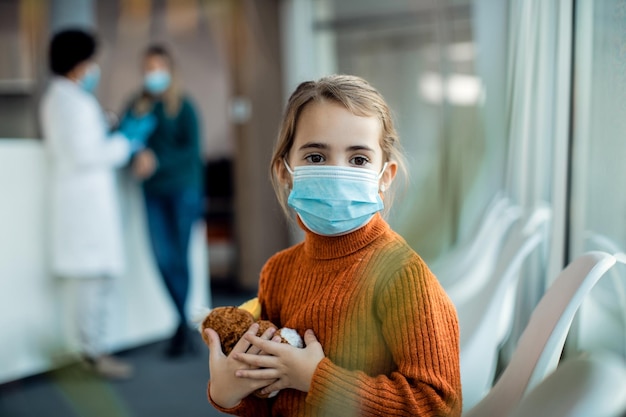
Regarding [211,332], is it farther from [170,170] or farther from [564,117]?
[170,170]

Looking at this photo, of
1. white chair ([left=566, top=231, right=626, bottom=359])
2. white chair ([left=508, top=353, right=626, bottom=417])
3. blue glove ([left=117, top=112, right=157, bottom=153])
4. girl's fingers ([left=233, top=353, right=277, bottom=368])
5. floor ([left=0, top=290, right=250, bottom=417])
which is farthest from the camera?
blue glove ([left=117, top=112, right=157, bottom=153])

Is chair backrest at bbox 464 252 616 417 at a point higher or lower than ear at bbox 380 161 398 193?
lower

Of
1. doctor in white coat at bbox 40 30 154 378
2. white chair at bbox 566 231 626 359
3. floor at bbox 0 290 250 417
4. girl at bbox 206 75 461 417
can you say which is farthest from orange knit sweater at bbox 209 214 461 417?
doctor in white coat at bbox 40 30 154 378

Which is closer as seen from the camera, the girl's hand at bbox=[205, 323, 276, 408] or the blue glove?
the girl's hand at bbox=[205, 323, 276, 408]

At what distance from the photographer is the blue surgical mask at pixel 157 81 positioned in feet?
6.97

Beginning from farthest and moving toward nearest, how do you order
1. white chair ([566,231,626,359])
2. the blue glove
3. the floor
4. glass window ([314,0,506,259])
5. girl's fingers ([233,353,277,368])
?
the blue glove, the floor, glass window ([314,0,506,259]), white chair ([566,231,626,359]), girl's fingers ([233,353,277,368])

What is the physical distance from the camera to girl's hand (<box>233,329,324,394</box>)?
52 cm

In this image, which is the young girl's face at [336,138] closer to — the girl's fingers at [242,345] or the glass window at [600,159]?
the girl's fingers at [242,345]

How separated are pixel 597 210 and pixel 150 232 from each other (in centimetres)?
165

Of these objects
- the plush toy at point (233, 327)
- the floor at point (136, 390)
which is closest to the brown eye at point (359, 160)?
the plush toy at point (233, 327)

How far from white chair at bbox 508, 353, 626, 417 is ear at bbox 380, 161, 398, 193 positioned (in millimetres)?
258

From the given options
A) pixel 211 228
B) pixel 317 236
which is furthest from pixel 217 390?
pixel 211 228

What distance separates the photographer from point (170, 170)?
7.18ft

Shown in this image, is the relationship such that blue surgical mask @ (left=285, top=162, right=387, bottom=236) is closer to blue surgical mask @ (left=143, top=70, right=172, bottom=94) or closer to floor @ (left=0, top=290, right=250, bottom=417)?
floor @ (left=0, top=290, right=250, bottom=417)
